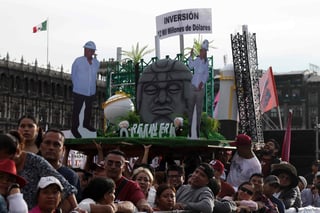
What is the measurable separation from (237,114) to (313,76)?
53.8 metres

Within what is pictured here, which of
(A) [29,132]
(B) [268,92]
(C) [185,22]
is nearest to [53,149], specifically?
(A) [29,132]

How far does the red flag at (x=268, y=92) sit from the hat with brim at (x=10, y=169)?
3396 centimetres

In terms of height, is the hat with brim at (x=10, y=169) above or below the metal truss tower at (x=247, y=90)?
below

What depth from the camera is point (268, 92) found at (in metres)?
39.8

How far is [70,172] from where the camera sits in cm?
596

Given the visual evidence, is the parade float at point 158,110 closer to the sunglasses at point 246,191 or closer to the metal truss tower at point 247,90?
the sunglasses at point 246,191

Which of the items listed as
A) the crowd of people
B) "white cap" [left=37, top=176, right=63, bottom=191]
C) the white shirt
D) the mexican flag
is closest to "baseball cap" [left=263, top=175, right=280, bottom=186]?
the crowd of people

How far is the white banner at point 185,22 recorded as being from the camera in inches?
1211

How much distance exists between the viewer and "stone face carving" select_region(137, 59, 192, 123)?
19.1 metres

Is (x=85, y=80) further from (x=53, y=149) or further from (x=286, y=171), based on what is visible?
(x=53, y=149)

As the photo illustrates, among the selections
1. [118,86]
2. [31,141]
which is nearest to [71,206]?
[31,141]

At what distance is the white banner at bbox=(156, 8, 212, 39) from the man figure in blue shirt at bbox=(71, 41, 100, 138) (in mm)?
16576

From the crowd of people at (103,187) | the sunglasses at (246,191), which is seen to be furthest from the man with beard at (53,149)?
the sunglasses at (246,191)

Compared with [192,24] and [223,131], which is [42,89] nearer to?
[223,131]
